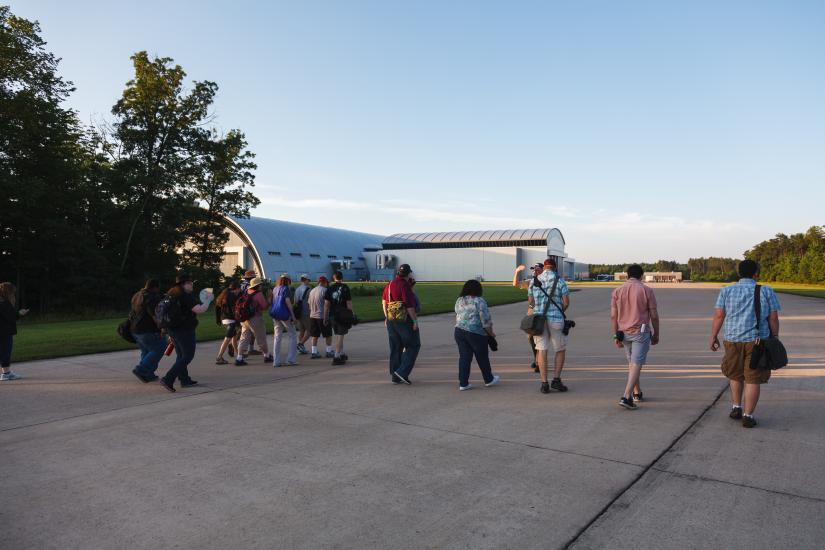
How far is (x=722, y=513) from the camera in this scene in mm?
3340

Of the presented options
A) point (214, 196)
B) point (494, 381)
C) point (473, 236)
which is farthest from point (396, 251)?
point (494, 381)

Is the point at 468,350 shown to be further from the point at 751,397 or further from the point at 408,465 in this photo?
the point at 751,397

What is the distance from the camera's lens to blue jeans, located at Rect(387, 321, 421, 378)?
773 centimetres

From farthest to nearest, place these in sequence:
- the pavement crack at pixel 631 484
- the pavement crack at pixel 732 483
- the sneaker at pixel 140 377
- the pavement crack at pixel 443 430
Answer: the sneaker at pixel 140 377, the pavement crack at pixel 443 430, the pavement crack at pixel 732 483, the pavement crack at pixel 631 484

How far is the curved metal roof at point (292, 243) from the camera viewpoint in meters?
60.1

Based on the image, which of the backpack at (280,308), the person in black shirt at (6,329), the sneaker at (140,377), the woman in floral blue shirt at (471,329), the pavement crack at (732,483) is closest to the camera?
the pavement crack at (732,483)

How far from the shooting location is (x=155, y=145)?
28.8 m

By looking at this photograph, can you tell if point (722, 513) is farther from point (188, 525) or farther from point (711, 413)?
A: point (188, 525)

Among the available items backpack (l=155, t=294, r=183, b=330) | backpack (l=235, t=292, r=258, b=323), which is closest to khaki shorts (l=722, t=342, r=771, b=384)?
backpack (l=155, t=294, r=183, b=330)

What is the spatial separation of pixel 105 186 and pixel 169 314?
2418cm

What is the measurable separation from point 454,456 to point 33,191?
25715 mm

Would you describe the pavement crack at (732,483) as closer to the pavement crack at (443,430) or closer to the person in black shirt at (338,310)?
the pavement crack at (443,430)

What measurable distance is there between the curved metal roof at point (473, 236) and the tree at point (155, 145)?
51719 mm

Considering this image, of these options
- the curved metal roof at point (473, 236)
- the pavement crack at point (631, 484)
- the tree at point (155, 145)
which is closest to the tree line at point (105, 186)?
the tree at point (155, 145)
